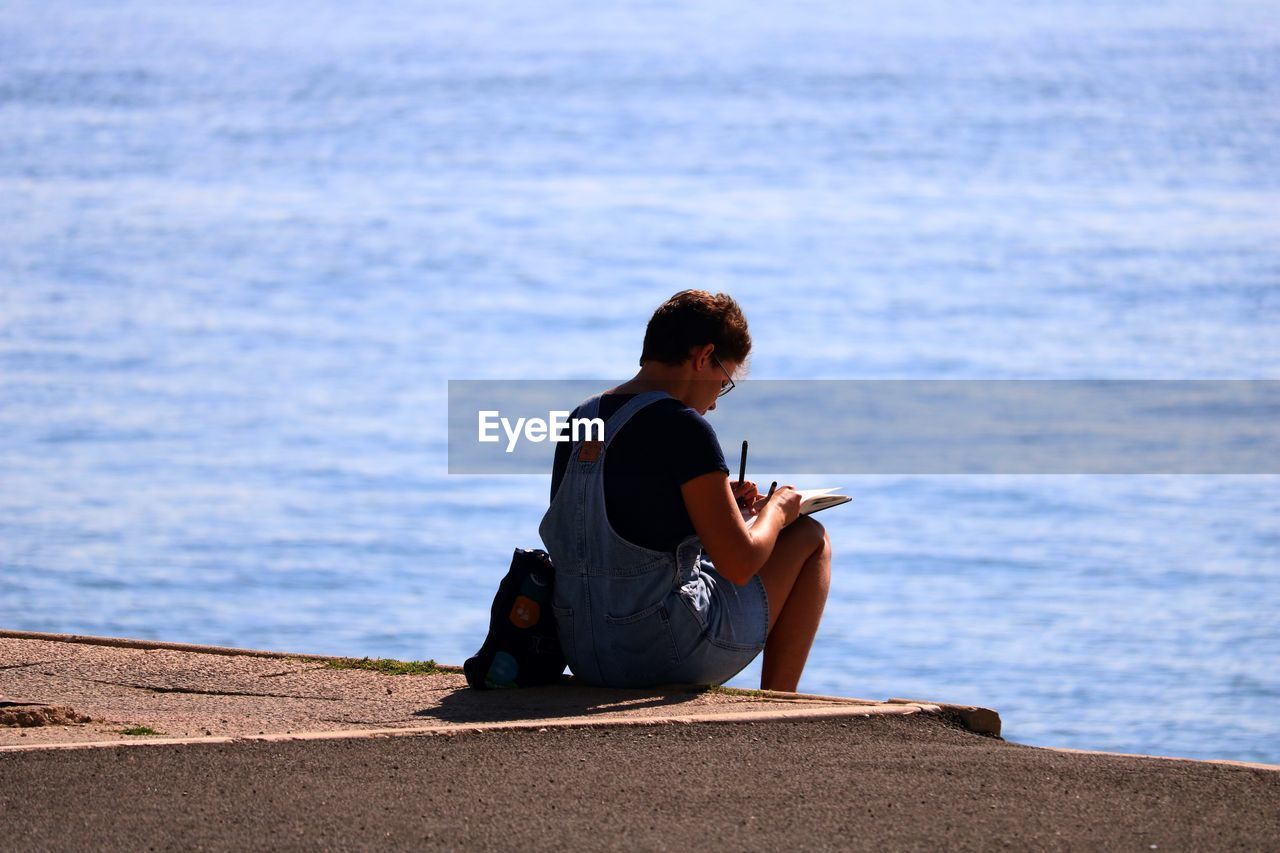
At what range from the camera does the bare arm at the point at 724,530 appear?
195 inches

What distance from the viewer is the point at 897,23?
52500mm

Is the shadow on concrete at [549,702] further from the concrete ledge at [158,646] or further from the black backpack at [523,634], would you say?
the concrete ledge at [158,646]

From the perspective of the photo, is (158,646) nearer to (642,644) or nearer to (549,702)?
(549,702)

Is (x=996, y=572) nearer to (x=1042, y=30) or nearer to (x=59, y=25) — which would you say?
(x=1042, y=30)

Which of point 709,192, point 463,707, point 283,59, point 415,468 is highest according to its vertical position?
point 283,59

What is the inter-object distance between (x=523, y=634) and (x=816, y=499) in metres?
0.90

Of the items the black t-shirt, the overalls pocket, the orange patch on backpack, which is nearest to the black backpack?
the orange patch on backpack

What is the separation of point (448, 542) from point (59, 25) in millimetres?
32816

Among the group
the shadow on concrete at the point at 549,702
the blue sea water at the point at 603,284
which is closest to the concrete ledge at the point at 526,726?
the shadow on concrete at the point at 549,702

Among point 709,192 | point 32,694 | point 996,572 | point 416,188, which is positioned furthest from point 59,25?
point 32,694

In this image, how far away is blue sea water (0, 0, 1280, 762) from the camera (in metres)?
20.2

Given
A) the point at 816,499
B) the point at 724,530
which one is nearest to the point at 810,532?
the point at 816,499

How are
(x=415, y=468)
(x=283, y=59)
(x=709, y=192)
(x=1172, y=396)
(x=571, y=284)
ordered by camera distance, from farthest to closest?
(x=283, y=59), (x=709, y=192), (x=571, y=284), (x=1172, y=396), (x=415, y=468)

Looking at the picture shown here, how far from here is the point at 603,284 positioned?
40625 mm
